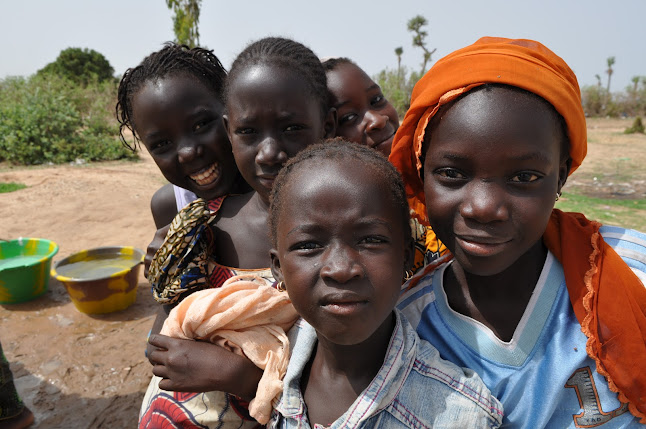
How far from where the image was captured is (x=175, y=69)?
1.83 m

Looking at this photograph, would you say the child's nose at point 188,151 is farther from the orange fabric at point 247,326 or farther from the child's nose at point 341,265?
the child's nose at point 341,265

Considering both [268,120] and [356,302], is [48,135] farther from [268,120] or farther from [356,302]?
[356,302]

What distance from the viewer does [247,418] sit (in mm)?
1374

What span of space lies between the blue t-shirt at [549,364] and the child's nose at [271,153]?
792 mm

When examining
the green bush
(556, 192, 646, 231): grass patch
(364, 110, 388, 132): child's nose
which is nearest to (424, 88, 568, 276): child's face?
(364, 110, 388, 132): child's nose

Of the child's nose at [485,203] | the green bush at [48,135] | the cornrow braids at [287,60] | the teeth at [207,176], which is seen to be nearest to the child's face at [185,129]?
the teeth at [207,176]

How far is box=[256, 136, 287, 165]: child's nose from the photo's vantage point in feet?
4.90

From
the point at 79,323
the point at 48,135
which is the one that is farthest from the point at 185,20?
the point at 79,323

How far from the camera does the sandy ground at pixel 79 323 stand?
287 centimetres

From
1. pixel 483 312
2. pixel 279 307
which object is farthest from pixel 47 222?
pixel 483 312

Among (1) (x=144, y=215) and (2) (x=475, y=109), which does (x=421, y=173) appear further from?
(1) (x=144, y=215)

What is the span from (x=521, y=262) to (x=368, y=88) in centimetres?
109

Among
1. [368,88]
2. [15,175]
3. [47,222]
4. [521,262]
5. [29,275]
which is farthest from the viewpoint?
[15,175]

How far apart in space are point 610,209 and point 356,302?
6737mm
